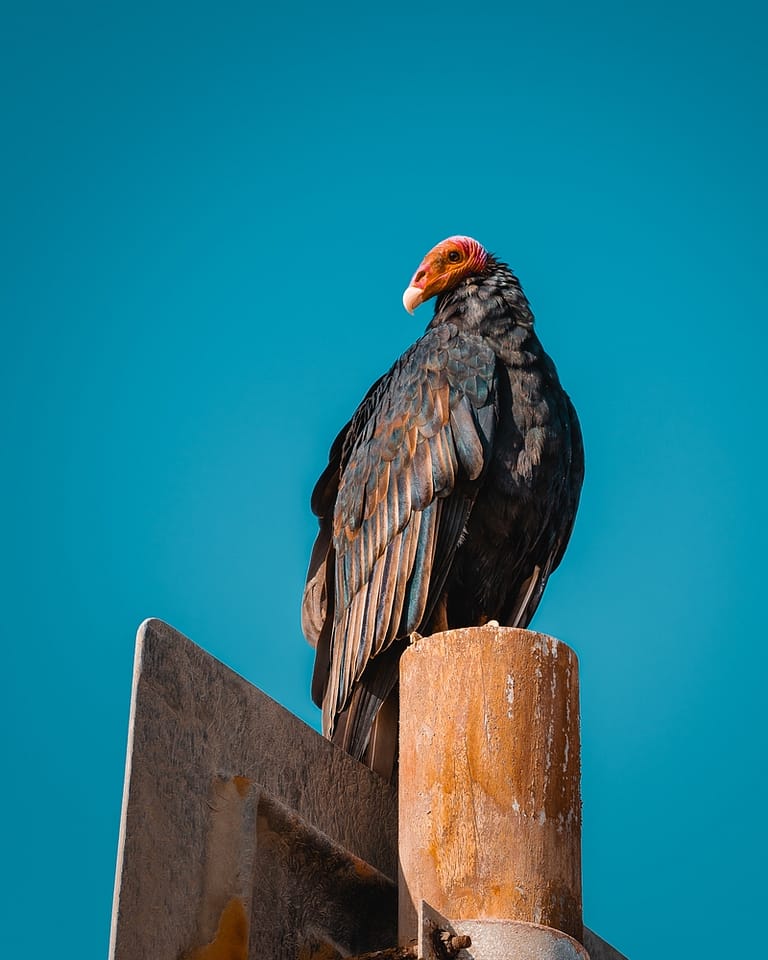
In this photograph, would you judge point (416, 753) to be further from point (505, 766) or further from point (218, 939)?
point (218, 939)

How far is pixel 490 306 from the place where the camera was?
895 centimetres

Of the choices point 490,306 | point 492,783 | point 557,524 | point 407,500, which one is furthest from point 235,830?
point 490,306

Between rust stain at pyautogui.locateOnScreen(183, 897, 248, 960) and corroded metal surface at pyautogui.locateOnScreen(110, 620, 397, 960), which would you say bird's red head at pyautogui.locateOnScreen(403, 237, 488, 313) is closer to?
corroded metal surface at pyautogui.locateOnScreen(110, 620, 397, 960)

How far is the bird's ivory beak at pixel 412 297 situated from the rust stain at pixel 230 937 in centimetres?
431

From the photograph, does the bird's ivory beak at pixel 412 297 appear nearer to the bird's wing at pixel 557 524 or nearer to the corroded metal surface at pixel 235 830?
the bird's wing at pixel 557 524

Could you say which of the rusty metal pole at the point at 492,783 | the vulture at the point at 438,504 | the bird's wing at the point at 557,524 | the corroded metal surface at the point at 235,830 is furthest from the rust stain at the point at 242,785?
the bird's wing at the point at 557,524

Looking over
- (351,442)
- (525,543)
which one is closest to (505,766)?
(525,543)

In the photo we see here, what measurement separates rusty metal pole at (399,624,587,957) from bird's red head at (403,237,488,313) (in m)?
3.33

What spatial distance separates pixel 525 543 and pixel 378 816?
6.37ft

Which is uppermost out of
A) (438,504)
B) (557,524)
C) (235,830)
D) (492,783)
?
(557,524)

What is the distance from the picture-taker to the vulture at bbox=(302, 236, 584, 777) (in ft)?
26.2

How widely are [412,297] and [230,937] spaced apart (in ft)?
14.7

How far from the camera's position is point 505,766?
6.13 metres

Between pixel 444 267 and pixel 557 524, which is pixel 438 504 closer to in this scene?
pixel 557 524
